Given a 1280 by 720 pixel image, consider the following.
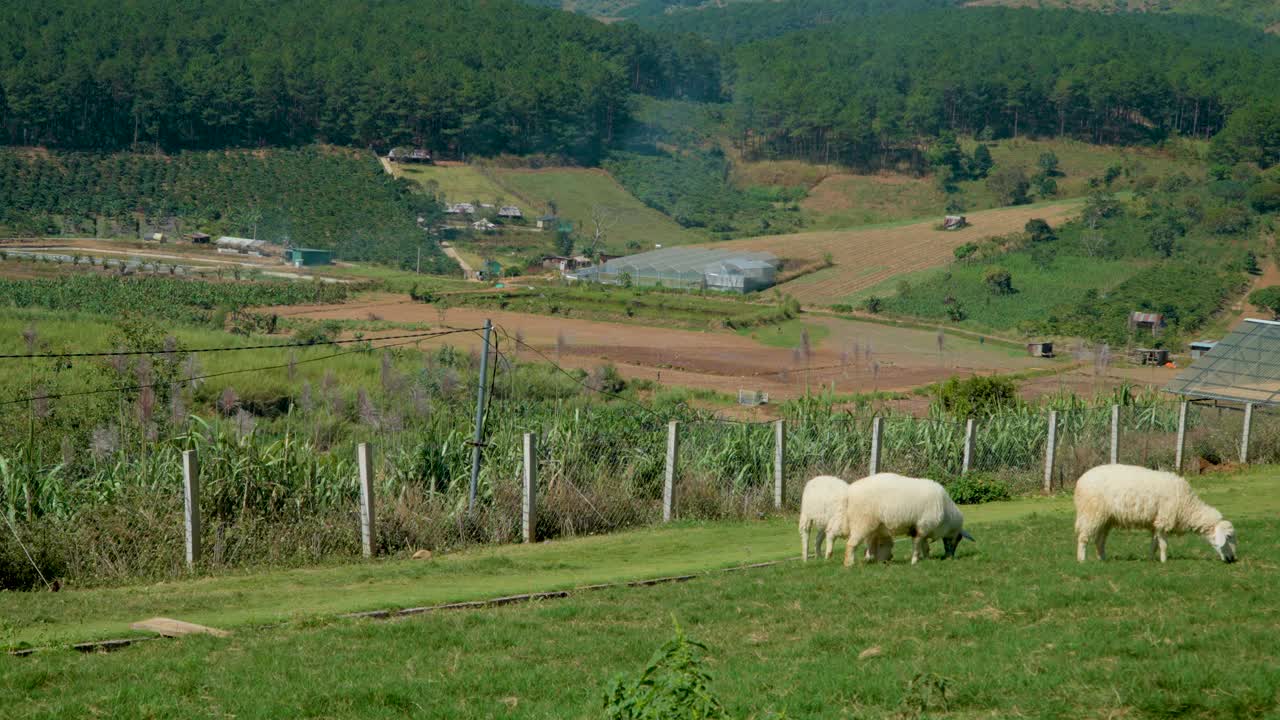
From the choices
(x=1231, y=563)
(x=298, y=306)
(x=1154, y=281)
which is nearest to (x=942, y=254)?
(x=1154, y=281)

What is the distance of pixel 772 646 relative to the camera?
9766 mm

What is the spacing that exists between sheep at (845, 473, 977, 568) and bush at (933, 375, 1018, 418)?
1929 cm

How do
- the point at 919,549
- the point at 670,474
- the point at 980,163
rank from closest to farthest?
the point at 919,549, the point at 670,474, the point at 980,163

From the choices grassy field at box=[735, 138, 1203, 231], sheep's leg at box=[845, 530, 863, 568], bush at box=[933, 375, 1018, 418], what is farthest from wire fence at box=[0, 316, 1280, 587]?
grassy field at box=[735, 138, 1203, 231]

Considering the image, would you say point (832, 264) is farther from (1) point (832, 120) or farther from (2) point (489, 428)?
(2) point (489, 428)

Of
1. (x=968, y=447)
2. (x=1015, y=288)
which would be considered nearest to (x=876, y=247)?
(x=1015, y=288)

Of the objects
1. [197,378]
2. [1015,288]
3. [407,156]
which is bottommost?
[1015,288]

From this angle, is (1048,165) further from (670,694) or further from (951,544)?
(670,694)

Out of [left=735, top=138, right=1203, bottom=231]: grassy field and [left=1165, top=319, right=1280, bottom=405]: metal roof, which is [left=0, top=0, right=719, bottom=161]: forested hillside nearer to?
[left=735, top=138, right=1203, bottom=231]: grassy field

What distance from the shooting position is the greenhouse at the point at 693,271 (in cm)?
9144

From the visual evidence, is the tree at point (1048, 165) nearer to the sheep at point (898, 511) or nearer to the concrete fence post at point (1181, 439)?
the concrete fence post at point (1181, 439)

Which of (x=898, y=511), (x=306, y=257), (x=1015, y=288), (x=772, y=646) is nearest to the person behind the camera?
(x=772, y=646)

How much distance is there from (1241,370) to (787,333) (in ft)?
133

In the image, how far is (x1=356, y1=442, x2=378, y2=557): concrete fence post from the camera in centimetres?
1599
